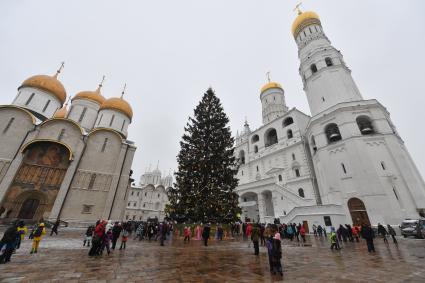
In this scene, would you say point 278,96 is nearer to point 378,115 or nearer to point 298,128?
point 298,128

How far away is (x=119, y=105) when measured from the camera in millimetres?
29719

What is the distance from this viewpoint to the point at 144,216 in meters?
52.5

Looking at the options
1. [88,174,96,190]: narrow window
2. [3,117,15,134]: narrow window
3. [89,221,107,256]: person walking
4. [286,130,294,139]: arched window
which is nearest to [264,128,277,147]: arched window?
[286,130,294,139]: arched window

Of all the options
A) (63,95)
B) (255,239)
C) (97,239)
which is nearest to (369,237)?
(255,239)

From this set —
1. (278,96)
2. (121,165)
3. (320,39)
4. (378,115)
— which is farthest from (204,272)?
(278,96)

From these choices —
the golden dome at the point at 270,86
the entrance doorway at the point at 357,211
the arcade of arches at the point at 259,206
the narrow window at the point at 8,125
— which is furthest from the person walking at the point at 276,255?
the golden dome at the point at 270,86

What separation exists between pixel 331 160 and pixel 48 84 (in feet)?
130

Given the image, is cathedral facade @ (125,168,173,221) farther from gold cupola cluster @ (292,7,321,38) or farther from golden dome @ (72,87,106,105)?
gold cupola cluster @ (292,7,321,38)

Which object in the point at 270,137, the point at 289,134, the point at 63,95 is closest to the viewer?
the point at 63,95

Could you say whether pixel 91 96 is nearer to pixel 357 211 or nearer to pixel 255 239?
pixel 255 239

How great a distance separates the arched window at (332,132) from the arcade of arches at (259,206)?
11168mm

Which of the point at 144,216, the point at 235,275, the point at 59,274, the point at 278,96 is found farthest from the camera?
the point at 144,216

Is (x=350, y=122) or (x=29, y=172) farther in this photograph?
(x=350, y=122)

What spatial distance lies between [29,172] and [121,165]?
347 inches
